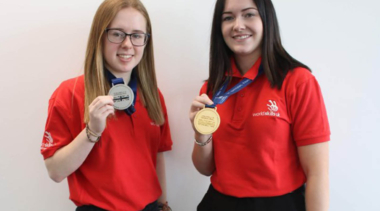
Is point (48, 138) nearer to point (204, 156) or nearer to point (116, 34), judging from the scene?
point (116, 34)

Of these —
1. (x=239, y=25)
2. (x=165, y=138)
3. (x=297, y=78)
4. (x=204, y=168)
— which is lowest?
(x=204, y=168)

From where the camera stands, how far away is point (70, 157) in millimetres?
1269

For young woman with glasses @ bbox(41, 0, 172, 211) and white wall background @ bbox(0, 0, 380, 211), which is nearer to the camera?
young woman with glasses @ bbox(41, 0, 172, 211)

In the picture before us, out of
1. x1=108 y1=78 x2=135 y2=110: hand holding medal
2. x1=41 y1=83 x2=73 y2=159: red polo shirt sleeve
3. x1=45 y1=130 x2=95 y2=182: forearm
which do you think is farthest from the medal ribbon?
x1=41 y1=83 x2=73 y2=159: red polo shirt sleeve

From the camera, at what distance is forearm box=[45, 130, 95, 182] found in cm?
125

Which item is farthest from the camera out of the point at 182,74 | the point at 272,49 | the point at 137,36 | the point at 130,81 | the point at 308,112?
the point at 182,74

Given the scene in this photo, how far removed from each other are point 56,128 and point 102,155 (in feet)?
0.83

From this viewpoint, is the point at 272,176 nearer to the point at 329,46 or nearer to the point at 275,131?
the point at 275,131

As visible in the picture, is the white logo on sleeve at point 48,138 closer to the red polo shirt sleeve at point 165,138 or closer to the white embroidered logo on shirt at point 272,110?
the red polo shirt sleeve at point 165,138

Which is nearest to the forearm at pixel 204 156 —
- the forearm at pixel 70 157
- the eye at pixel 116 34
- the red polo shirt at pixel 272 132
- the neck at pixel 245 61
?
the red polo shirt at pixel 272 132

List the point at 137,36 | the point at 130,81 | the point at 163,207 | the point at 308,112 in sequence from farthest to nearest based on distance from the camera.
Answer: the point at 163,207 → the point at 130,81 → the point at 137,36 → the point at 308,112

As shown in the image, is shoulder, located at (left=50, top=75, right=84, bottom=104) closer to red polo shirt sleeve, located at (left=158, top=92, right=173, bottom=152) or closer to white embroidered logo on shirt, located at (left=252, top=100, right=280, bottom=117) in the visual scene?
red polo shirt sleeve, located at (left=158, top=92, right=173, bottom=152)

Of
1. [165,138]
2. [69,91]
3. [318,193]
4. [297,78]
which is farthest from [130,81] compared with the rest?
[318,193]

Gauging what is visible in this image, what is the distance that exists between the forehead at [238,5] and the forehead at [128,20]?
45 cm
